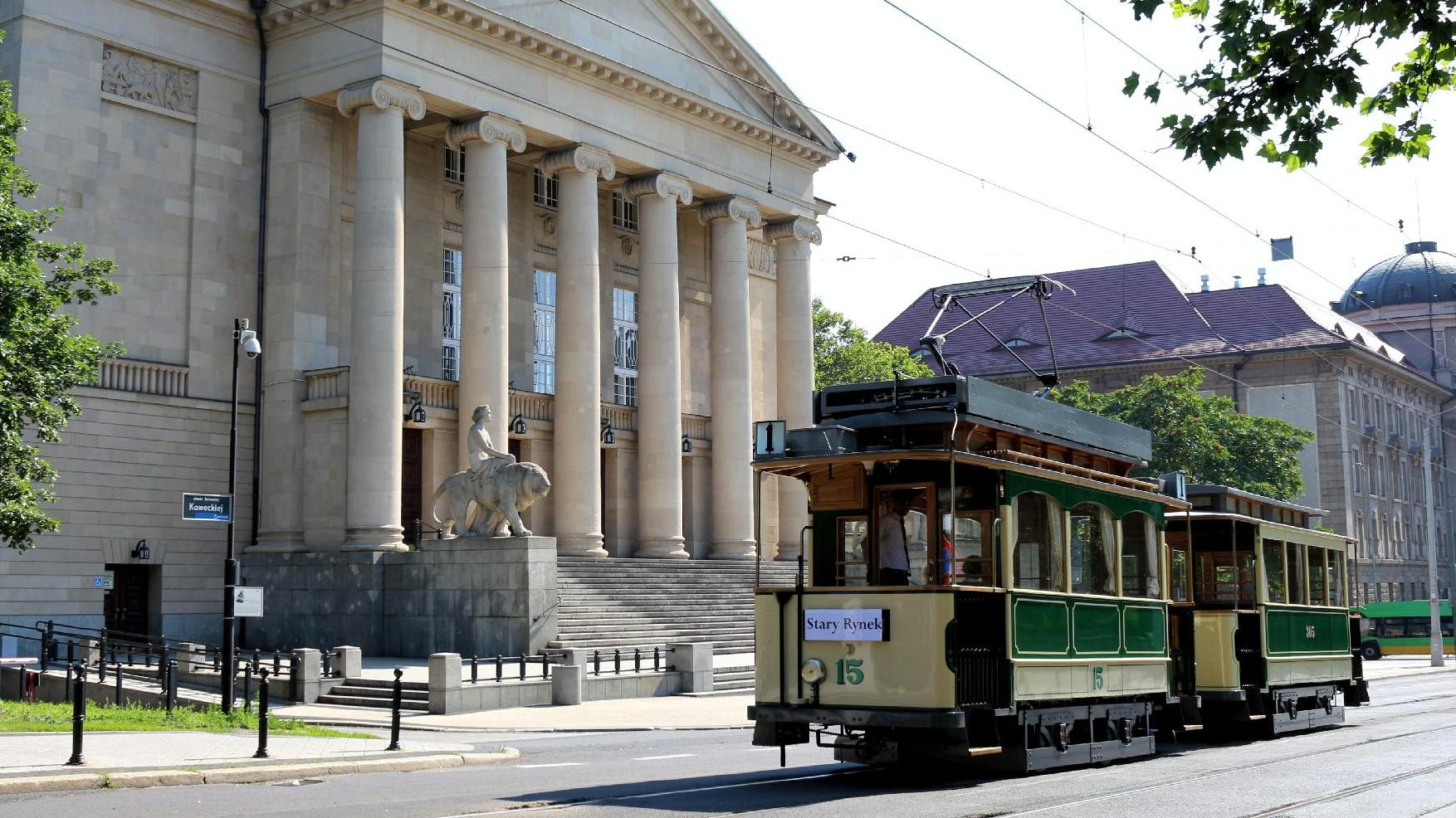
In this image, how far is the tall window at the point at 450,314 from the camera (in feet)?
144

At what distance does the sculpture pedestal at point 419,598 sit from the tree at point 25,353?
10.9 m

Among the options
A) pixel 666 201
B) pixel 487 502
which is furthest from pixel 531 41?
pixel 487 502

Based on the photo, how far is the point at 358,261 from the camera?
37781 mm

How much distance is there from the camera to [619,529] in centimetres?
4741

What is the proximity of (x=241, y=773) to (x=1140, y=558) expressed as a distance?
10.3 meters

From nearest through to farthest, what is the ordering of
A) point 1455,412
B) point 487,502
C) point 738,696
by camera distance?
point 738,696 < point 487,502 < point 1455,412

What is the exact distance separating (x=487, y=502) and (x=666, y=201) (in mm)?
15101

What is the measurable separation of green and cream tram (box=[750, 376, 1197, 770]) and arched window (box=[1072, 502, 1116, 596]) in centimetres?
3

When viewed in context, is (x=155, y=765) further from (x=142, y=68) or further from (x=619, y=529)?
(x=619, y=529)

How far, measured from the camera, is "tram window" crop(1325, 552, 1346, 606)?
2531cm

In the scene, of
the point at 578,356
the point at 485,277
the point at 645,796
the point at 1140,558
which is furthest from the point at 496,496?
the point at 645,796

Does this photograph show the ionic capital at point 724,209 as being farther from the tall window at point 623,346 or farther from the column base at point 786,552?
the column base at point 786,552

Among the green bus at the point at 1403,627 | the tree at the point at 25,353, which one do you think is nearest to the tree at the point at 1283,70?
the tree at the point at 25,353

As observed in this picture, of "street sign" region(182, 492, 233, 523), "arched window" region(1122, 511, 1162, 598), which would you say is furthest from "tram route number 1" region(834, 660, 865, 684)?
"street sign" region(182, 492, 233, 523)
